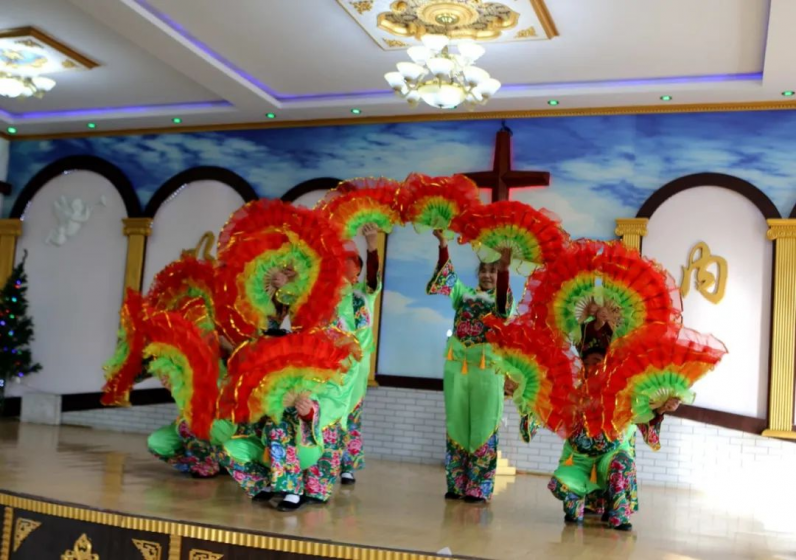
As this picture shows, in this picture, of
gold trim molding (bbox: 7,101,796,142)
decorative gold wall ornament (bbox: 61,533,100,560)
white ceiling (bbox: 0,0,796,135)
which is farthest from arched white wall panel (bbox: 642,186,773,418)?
decorative gold wall ornament (bbox: 61,533,100,560)

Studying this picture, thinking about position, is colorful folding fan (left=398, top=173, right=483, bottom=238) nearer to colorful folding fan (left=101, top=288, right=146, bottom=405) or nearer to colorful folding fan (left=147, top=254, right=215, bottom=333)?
colorful folding fan (left=147, top=254, right=215, bottom=333)

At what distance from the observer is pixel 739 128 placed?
7.49m

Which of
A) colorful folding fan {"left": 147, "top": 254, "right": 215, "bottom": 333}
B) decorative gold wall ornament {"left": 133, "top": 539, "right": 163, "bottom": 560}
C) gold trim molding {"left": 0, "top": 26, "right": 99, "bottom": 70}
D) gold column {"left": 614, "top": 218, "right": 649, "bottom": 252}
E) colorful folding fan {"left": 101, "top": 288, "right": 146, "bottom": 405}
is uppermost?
gold trim molding {"left": 0, "top": 26, "right": 99, "bottom": 70}

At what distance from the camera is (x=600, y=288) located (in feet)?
15.8

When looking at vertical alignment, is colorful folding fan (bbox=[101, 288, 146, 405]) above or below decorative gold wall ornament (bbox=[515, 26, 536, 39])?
below

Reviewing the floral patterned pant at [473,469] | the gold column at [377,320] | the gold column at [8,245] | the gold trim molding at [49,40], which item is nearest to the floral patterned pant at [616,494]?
the floral patterned pant at [473,469]

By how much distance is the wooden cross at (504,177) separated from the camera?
7.59 metres

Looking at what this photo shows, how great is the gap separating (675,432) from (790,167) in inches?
96.3

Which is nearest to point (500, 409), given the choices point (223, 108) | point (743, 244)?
point (743, 244)

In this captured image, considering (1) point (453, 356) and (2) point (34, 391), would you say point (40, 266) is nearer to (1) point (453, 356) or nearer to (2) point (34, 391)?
(2) point (34, 391)

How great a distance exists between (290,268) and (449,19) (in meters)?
2.46

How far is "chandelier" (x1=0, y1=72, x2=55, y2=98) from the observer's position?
25.2ft

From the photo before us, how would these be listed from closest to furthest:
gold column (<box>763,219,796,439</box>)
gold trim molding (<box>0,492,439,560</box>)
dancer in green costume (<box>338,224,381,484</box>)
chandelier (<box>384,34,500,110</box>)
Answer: gold trim molding (<box>0,492,439,560</box>)
dancer in green costume (<box>338,224,381,484</box>)
chandelier (<box>384,34,500,110</box>)
gold column (<box>763,219,796,439</box>)

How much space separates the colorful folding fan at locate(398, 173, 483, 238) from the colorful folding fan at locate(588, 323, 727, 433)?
4.32 ft
